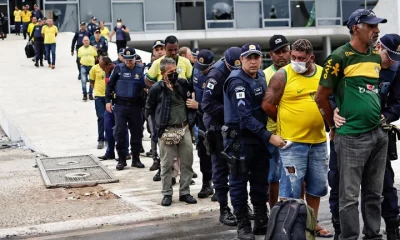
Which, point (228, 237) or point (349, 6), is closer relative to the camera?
point (228, 237)

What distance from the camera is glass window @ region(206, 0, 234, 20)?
35312 mm

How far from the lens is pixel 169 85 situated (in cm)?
902

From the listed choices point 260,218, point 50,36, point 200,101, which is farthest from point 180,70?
point 50,36

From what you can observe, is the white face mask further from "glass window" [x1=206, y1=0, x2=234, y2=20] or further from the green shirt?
"glass window" [x1=206, y1=0, x2=234, y2=20]

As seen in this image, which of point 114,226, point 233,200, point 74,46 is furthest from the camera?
Result: point 74,46

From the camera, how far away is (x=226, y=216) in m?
7.78

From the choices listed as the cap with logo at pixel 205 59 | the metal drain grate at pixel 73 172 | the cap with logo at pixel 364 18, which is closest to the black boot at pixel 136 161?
the metal drain grate at pixel 73 172

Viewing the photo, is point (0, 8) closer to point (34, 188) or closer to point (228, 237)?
point (34, 188)

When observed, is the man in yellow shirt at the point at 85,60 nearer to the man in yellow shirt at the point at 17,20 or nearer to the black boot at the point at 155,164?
the black boot at the point at 155,164

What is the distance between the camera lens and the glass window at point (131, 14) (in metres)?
34.3

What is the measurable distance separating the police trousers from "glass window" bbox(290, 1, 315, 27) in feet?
84.9

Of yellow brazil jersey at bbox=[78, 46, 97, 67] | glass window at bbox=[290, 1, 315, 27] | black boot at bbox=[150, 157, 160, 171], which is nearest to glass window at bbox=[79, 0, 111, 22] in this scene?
glass window at bbox=[290, 1, 315, 27]

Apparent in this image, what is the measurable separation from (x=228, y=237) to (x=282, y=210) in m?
1.38

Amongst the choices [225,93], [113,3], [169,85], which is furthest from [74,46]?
[225,93]
